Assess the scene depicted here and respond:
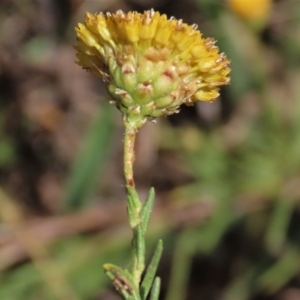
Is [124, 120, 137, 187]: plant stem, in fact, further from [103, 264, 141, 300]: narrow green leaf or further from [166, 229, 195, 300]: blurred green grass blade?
[166, 229, 195, 300]: blurred green grass blade

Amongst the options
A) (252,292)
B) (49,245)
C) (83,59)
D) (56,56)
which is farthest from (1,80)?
(83,59)

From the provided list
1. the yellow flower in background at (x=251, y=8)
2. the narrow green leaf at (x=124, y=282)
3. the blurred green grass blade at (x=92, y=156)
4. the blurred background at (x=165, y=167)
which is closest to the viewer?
the narrow green leaf at (x=124, y=282)

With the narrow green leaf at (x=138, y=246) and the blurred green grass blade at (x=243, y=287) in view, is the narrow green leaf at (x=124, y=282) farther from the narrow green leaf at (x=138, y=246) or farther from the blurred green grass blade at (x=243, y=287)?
the blurred green grass blade at (x=243, y=287)

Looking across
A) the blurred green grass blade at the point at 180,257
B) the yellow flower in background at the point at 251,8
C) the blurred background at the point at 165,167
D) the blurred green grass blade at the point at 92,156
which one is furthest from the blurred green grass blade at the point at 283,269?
the yellow flower in background at the point at 251,8

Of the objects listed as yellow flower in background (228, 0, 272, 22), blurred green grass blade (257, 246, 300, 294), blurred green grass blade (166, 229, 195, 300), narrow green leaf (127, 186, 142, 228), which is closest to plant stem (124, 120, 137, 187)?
narrow green leaf (127, 186, 142, 228)

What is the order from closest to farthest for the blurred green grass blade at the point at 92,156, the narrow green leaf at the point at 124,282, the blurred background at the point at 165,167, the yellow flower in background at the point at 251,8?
1. the narrow green leaf at the point at 124,282
2. the blurred background at the point at 165,167
3. the blurred green grass blade at the point at 92,156
4. the yellow flower in background at the point at 251,8

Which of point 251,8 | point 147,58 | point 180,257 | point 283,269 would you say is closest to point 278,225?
point 283,269

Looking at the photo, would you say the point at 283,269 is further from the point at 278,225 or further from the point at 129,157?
the point at 129,157
